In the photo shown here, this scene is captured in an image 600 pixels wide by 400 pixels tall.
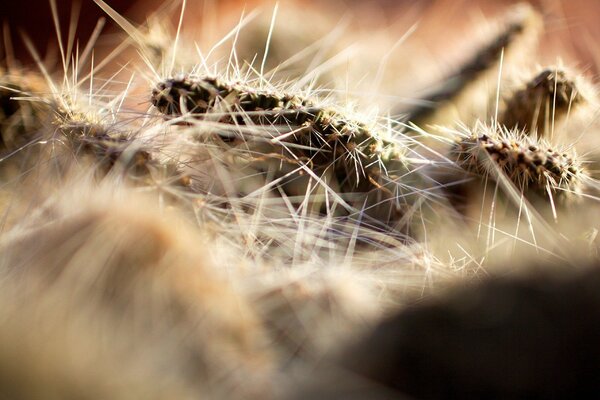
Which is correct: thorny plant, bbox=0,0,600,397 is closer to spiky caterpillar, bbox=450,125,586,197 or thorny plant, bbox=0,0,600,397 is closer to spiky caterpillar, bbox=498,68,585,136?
spiky caterpillar, bbox=450,125,586,197

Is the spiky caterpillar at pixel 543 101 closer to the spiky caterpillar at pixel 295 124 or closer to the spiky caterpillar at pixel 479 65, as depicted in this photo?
the spiky caterpillar at pixel 479 65

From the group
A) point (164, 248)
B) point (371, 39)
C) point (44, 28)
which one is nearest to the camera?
point (164, 248)

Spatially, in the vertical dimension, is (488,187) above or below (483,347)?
above

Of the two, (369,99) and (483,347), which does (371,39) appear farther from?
(483,347)

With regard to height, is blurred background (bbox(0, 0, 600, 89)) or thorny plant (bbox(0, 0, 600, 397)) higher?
blurred background (bbox(0, 0, 600, 89))

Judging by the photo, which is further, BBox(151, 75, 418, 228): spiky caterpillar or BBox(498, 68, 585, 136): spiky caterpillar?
BBox(498, 68, 585, 136): spiky caterpillar


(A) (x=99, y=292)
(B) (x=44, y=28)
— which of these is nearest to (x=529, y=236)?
(A) (x=99, y=292)

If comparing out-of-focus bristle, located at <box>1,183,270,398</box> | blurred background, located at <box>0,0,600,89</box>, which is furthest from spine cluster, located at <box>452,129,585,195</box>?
blurred background, located at <box>0,0,600,89</box>

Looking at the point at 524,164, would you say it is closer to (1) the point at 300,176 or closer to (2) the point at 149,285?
(1) the point at 300,176
